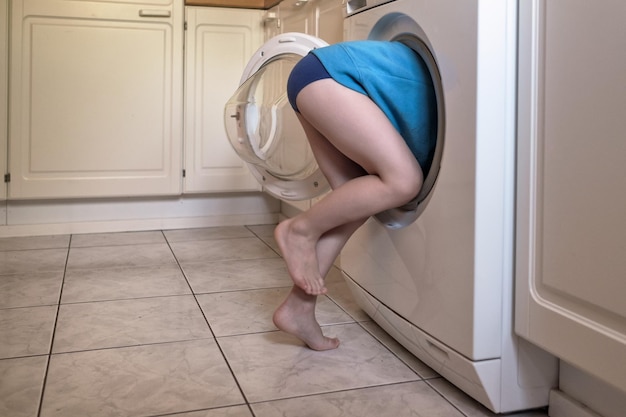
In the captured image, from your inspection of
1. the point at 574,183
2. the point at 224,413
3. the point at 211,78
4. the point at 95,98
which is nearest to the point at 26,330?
the point at 224,413

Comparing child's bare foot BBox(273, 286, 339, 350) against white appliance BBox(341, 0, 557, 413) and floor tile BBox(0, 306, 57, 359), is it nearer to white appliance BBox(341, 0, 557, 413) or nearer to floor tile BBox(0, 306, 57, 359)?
white appliance BBox(341, 0, 557, 413)

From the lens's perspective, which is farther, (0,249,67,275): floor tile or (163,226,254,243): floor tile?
(163,226,254,243): floor tile

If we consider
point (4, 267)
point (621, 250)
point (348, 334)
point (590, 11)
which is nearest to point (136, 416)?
point (348, 334)

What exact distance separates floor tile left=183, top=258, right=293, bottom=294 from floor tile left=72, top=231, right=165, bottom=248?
440 millimetres

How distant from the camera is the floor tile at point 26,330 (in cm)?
120

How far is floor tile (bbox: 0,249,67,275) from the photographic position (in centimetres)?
184

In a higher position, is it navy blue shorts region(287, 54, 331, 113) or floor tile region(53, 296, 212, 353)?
navy blue shorts region(287, 54, 331, 113)

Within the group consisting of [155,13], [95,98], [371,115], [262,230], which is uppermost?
[155,13]

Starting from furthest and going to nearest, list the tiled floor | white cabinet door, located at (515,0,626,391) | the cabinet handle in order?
the cabinet handle → the tiled floor → white cabinet door, located at (515,0,626,391)

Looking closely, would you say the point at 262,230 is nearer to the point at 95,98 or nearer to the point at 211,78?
the point at 211,78

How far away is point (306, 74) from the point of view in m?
1.07

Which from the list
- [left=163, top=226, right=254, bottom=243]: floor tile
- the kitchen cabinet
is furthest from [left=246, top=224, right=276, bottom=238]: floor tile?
the kitchen cabinet

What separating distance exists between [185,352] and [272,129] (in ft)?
2.16

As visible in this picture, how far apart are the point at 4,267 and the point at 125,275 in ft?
1.31
